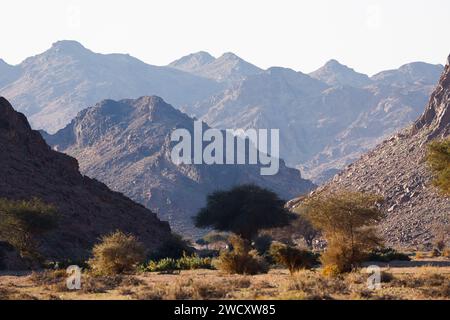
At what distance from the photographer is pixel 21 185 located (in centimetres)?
6384

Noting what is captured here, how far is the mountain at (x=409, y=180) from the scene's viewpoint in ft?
257

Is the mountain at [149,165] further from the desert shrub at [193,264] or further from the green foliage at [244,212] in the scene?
the desert shrub at [193,264]

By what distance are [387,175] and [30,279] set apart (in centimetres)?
6632

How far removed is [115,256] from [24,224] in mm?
11805

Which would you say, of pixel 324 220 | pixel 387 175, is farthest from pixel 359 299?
pixel 387 175

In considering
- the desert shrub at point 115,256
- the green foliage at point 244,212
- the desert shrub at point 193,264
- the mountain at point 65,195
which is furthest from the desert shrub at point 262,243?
the desert shrub at point 115,256

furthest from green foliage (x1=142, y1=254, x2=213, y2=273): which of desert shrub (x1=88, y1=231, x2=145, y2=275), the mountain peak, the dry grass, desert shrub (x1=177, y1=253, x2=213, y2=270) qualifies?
the mountain peak

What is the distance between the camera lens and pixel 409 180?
87.4m

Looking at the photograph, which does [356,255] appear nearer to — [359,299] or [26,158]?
[359,299]

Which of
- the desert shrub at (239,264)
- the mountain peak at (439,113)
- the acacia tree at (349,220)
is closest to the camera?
the acacia tree at (349,220)

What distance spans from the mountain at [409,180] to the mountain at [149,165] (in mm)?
35158

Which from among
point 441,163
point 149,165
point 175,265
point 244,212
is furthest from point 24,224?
point 149,165

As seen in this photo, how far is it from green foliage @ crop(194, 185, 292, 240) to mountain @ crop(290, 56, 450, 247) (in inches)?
607

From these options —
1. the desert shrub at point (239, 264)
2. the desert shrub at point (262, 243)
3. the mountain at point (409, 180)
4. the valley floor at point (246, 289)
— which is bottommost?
the valley floor at point (246, 289)
